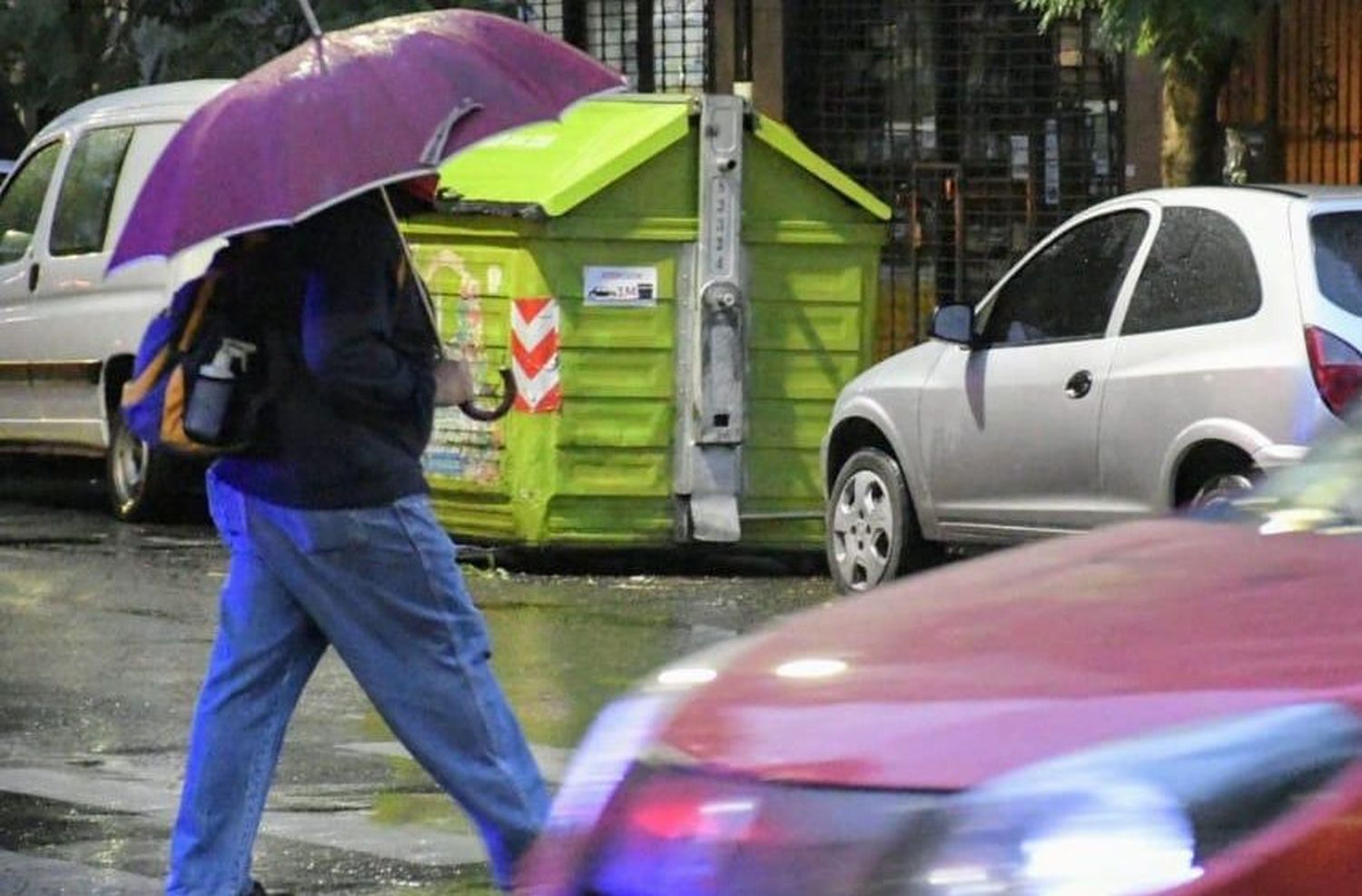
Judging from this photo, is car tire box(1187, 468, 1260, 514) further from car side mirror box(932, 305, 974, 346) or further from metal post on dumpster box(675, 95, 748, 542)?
metal post on dumpster box(675, 95, 748, 542)

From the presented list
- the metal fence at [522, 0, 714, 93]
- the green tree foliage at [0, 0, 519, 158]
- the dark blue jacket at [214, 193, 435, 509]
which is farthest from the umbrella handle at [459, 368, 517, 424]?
the metal fence at [522, 0, 714, 93]

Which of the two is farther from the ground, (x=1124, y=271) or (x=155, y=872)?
(x=1124, y=271)

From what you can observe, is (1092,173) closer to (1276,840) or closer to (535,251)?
(535,251)

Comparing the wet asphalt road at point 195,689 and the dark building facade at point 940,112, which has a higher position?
the dark building facade at point 940,112

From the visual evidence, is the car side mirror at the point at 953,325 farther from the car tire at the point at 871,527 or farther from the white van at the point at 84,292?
the white van at the point at 84,292

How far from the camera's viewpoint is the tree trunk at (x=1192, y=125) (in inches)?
555

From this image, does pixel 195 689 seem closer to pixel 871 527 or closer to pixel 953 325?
pixel 953 325

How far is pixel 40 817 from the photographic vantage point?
7.64 metres

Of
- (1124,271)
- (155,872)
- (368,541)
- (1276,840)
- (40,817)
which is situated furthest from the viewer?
(1124,271)

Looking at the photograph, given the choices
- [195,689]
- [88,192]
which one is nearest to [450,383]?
[195,689]

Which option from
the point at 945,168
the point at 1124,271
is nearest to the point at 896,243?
the point at 945,168

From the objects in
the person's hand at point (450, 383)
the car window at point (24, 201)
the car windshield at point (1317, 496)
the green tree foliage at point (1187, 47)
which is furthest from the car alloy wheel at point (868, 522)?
the car windshield at point (1317, 496)

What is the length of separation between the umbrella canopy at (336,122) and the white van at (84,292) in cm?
837

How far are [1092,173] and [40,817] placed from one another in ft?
41.7
